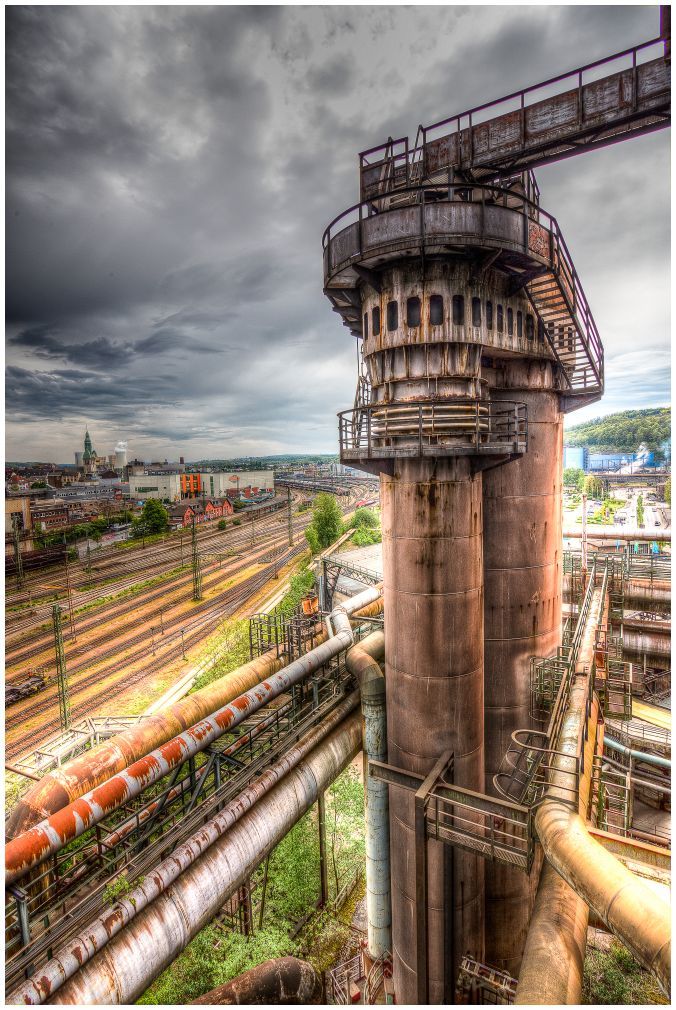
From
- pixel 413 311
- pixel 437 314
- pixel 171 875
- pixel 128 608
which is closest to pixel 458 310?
pixel 437 314

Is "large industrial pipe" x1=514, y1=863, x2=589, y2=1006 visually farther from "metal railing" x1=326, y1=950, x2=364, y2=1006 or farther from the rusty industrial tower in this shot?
"metal railing" x1=326, y1=950, x2=364, y2=1006

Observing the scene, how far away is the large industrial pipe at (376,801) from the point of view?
10953mm

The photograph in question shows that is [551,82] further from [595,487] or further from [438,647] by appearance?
[595,487]

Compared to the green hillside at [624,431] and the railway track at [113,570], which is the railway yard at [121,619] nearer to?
the railway track at [113,570]

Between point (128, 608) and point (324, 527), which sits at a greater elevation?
point (324, 527)

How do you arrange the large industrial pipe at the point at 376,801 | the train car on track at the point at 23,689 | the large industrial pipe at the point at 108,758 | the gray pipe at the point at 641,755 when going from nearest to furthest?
the large industrial pipe at the point at 108,758
the large industrial pipe at the point at 376,801
the gray pipe at the point at 641,755
the train car on track at the point at 23,689

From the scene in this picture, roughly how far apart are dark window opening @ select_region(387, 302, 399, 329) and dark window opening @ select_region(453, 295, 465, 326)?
117 centimetres

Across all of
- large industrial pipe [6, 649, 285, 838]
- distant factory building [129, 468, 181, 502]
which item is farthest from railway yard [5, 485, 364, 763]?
large industrial pipe [6, 649, 285, 838]

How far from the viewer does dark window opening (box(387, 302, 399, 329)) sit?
31.3 feet

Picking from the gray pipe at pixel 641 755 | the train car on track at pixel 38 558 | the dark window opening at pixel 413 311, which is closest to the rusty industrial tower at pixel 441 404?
the dark window opening at pixel 413 311

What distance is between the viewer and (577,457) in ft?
356

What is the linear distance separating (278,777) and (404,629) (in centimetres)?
374

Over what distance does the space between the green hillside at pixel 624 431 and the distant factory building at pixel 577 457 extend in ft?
4.21

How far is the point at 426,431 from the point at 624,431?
323 ft
